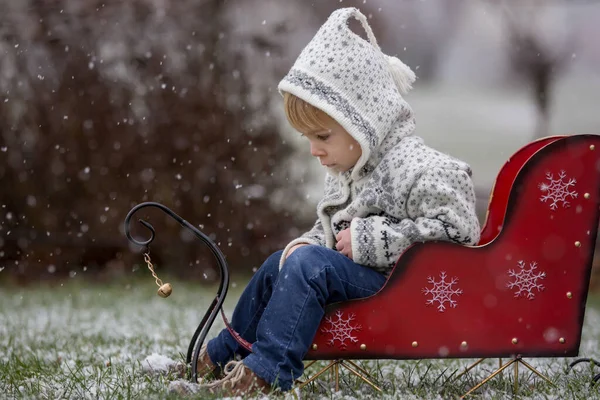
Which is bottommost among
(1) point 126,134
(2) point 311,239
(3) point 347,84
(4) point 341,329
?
(4) point 341,329

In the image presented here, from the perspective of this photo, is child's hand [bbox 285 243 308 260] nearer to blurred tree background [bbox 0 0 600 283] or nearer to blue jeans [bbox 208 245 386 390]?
blue jeans [bbox 208 245 386 390]

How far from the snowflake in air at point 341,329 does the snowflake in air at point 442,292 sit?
10.1 inches

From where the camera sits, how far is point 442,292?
2.49m

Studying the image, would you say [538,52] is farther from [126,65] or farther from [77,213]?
[77,213]

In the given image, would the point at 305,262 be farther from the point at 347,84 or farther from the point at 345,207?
the point at 347,84

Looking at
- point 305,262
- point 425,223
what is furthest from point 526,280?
point 305,262

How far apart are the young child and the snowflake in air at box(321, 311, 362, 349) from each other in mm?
61

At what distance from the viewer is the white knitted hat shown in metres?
2.58

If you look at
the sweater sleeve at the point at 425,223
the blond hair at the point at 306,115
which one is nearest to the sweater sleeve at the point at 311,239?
the sweater sleeve at the point at 425,223

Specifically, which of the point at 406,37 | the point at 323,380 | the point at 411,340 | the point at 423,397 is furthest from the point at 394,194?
the point at 406,37

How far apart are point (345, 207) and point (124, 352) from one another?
1.57 metres

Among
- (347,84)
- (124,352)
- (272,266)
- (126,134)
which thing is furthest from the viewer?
(126,134)

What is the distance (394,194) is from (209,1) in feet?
18.8

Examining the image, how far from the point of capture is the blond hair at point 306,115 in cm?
263
